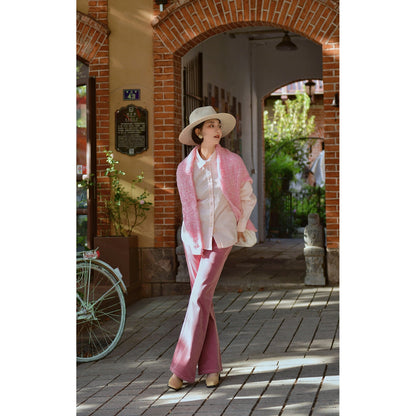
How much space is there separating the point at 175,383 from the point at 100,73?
202 inches

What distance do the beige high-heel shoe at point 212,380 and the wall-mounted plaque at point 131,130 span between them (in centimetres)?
448

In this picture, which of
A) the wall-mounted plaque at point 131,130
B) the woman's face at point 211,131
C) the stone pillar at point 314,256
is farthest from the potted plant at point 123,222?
the woman's face at point 211,131

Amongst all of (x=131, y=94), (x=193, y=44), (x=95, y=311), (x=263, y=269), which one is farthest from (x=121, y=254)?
(x=193, y=44)

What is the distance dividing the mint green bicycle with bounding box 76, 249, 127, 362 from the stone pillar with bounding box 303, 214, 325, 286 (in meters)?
2.52

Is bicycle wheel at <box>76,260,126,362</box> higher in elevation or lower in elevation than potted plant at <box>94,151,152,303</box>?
lower

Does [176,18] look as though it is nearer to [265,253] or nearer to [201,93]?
[201,93]

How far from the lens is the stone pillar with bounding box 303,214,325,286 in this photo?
8867 mm

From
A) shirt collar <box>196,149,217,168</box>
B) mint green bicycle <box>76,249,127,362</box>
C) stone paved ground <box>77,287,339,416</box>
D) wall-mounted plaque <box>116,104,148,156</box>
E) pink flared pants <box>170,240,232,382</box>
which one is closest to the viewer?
stone paved ground <box>77,287,339,416</box>

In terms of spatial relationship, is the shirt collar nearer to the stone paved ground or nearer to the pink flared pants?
the pink flared pants

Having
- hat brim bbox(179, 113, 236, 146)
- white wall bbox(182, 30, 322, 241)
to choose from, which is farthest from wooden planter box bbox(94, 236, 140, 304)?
white wall bbox(182, 30, 322, 241)

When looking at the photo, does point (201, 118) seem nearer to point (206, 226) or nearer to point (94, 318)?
point (206, 226)

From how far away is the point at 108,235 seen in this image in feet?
30.4
